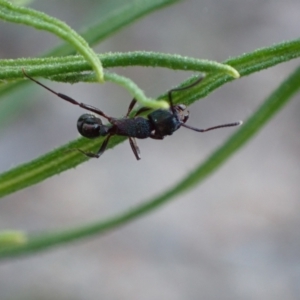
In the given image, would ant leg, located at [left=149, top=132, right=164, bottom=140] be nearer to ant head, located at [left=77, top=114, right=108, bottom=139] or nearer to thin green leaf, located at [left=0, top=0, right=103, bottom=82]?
ant head, located at [left=77, top=114, right=108, bottom=139]

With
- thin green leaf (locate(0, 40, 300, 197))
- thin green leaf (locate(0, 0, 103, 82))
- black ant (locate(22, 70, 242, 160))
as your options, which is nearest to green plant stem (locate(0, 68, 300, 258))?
black ant (locate(22, 70, 242, 160))

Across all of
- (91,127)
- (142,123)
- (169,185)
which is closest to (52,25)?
(91,127)

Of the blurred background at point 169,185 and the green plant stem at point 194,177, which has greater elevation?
the blurred background at point 169,185

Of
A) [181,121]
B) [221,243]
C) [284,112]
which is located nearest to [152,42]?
[284,112]

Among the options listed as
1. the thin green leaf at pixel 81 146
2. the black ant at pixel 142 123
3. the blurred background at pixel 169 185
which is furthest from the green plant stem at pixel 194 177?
the blurred background at pixel 169 185

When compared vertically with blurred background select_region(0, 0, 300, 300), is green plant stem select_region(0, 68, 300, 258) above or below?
below

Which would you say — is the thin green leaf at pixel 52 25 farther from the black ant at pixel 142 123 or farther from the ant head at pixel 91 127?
the black ant at pixel 142 123
